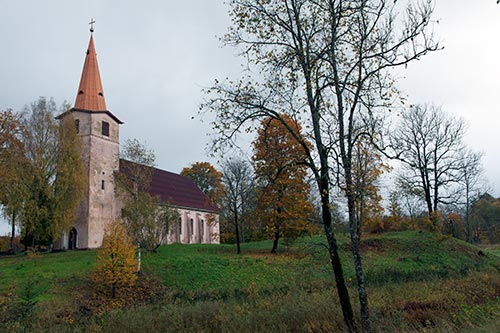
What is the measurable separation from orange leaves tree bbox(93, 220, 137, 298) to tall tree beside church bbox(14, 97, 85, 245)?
38.8 feet

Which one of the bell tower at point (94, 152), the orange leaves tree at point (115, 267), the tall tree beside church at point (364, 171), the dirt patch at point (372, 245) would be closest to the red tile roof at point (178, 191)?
the bell tower at point (94, 152)

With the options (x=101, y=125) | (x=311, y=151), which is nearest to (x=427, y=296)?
(x=311, y=151)

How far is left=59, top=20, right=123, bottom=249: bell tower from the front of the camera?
3575 cm

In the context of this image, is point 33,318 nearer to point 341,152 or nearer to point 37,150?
point 341,152

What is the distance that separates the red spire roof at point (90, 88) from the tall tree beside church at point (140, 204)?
47.0 ft

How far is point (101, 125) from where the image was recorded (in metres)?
38.5

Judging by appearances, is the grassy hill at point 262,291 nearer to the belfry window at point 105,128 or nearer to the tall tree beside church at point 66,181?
the tall tree beside church at point 66,181

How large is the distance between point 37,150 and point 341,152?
2817 cm

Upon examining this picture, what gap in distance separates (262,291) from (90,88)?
28931 millimetres

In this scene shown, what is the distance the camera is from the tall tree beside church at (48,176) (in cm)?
2983

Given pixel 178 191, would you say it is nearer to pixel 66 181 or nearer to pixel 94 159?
pixel 94 159

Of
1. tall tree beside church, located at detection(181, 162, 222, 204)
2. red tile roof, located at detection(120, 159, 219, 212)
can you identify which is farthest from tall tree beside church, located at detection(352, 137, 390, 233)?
tall tree beside church, located at detection(181, 162, 222, 204)

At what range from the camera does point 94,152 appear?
123 ft

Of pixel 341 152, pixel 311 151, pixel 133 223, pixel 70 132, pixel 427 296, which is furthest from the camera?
pixel 70 132
